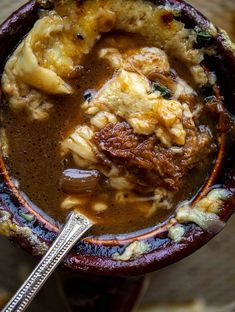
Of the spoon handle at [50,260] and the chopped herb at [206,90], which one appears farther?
the chopped herb at [206,90]

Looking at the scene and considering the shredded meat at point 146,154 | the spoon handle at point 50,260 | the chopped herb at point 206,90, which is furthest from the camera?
the chopped herb at point 206,90

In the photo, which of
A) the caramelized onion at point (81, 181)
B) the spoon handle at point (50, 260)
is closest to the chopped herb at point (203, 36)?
the caramelized onion at point (81, 181)

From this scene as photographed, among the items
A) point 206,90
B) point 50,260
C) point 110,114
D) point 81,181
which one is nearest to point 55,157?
point 81,181

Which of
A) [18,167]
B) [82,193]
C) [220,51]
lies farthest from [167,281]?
[220,51]

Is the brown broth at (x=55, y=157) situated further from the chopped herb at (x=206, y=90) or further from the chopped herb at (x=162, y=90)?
the chopped herb at (x=206, y=90)

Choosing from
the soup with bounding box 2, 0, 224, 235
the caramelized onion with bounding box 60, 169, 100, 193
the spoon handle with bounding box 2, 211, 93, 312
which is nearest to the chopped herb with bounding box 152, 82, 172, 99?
the soup with bounding box 2, 0, 224, 235

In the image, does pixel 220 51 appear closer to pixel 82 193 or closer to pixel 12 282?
pixel 82 193

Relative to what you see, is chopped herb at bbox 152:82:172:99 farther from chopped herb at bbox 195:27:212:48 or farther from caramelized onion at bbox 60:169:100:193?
caramelized onion at bbox 60:169:100:193
